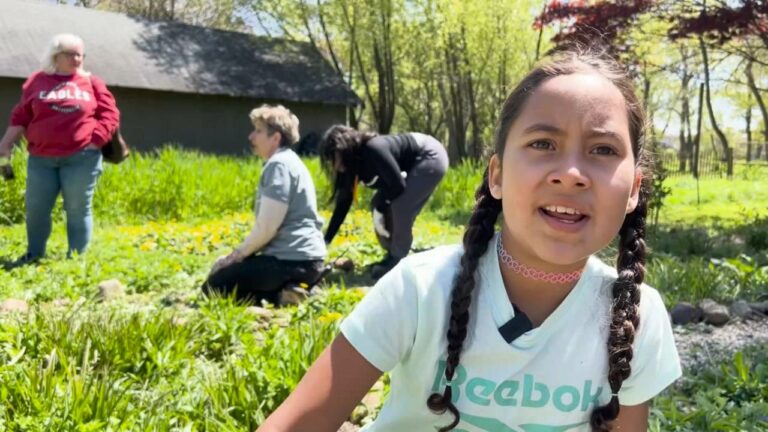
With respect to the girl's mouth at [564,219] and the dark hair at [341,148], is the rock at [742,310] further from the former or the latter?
the girl's mouth at [564,219]

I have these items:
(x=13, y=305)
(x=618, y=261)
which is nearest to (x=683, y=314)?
(x=618, y=261)

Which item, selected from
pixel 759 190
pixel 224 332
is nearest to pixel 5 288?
pixel 224 332

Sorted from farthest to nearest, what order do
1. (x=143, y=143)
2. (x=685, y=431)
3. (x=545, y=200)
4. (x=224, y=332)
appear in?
1. (x=143, y=143)
2. (x=224, y=332)
3. (x=685, y=431)
4. (x=545, y=200)

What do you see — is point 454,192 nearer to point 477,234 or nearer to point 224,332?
point 224,332

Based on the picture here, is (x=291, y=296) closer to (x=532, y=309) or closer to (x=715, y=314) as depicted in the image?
(x=715, y=314)

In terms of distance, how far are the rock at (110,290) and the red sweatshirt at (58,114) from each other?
1.58 meters

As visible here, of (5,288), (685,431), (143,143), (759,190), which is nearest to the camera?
(685,431)

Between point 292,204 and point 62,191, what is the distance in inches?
92.9

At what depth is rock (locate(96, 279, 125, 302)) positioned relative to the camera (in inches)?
185

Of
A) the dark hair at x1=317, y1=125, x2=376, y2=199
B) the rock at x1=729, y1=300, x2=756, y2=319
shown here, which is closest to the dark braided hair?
the rock at x1=729, y1=300, x2=756, y2=319

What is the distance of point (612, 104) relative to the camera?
4.28 feet

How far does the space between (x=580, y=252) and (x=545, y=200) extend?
11 cm

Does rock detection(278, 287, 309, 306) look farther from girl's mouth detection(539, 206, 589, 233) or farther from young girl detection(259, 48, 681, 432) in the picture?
girl's mouth detection(539, 206, 589, 233)

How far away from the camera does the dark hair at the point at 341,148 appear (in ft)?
18.4
